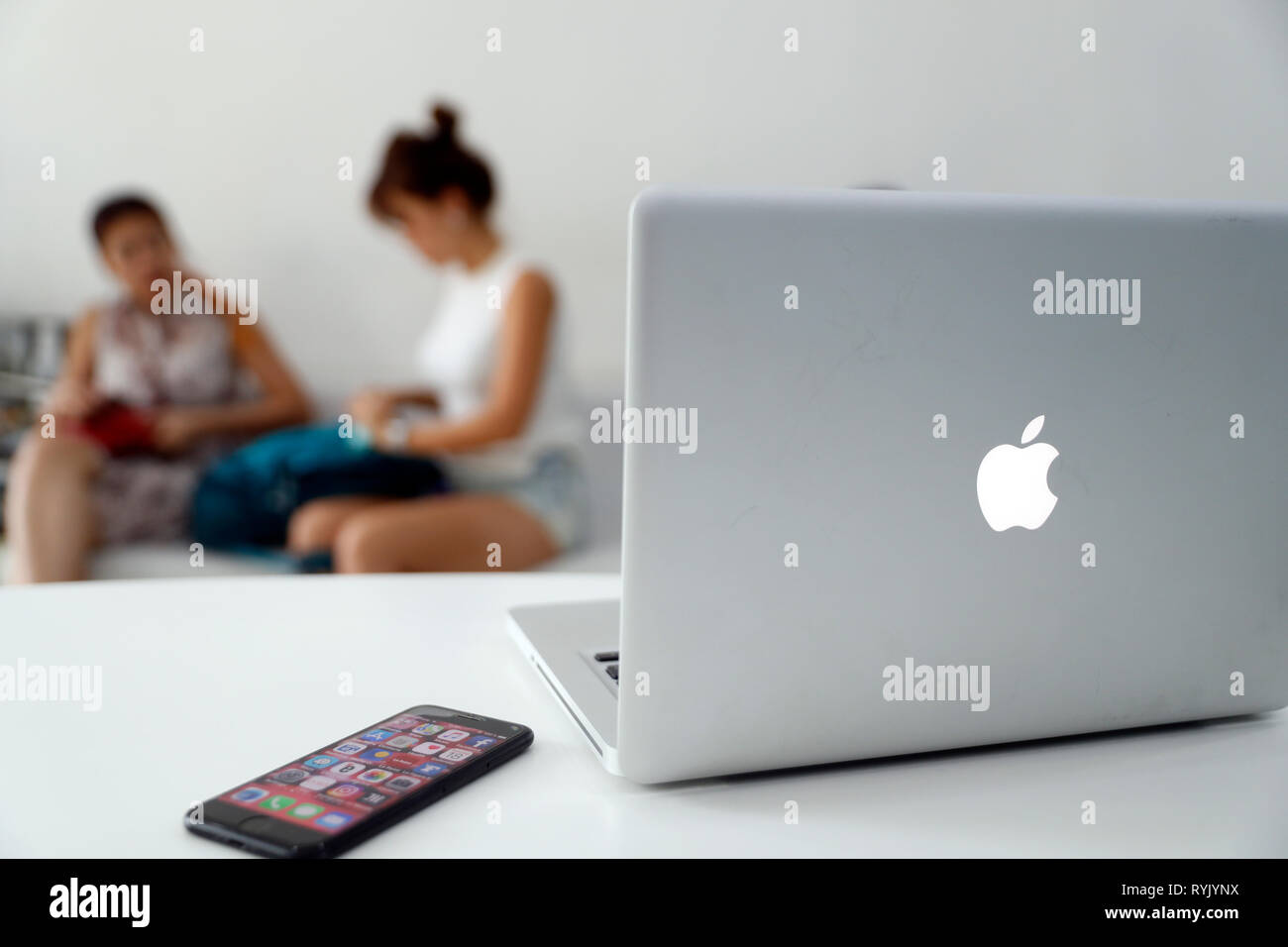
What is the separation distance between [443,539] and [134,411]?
95 cm

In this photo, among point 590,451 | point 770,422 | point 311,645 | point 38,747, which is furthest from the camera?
point 590,451

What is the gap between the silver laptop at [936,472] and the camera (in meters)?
0.50

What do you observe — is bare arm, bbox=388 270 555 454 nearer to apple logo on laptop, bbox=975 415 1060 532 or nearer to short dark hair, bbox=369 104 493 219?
short dark hair, bbox=369 104 493 219

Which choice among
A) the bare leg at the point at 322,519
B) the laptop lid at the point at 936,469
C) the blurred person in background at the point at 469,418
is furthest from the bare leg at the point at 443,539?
the laptop lid at the point at 936,469

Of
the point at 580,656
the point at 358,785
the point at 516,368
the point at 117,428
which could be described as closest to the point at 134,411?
the point at 117,428

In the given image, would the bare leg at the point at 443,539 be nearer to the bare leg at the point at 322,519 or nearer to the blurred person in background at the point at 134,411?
the bare leg at the point at 322,519

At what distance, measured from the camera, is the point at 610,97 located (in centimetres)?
267

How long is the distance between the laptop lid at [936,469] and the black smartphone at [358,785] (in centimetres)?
10

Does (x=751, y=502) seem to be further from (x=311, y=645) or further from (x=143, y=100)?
(x=143, y=100)

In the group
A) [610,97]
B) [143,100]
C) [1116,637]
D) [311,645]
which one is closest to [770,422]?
[1116,637]

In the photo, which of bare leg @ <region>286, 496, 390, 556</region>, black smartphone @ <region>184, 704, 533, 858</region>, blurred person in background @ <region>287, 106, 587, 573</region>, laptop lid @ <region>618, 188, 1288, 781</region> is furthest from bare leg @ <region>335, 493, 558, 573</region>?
laptop lid @ <region>618, 188, 1288, 781</region>

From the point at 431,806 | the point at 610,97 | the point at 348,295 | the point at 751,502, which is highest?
the point at 610,97

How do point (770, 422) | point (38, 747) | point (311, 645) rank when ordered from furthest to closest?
1. point (311, 645)
2. point (38, 747)
3. point (770, 422)

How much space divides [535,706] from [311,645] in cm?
23
